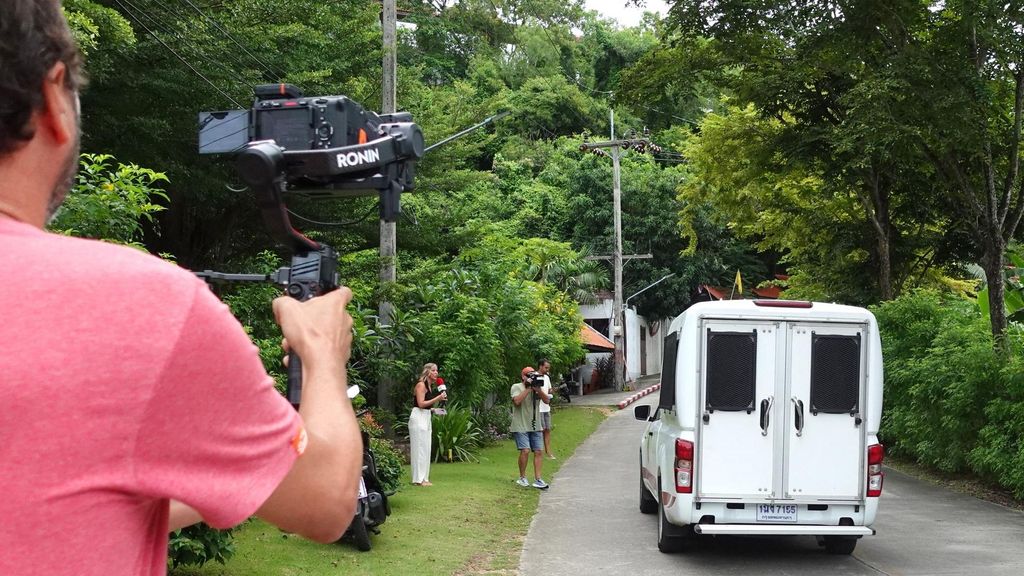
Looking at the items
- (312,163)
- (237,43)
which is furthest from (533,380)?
(312,163)

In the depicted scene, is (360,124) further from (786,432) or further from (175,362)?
(786,432)

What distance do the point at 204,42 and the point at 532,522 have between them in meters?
7.46

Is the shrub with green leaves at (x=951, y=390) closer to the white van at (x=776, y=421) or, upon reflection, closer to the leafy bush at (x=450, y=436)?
the white van at (x=776, y=421)

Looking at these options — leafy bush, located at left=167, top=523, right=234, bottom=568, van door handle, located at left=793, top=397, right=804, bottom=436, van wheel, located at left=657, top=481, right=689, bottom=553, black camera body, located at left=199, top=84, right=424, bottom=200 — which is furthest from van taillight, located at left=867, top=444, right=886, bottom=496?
black camera body, located at left=199, top=84, right=424, bottom=200

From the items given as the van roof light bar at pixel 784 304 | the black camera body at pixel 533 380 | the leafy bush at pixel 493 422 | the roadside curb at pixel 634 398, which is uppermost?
the van roof light bar at pixel 784 304

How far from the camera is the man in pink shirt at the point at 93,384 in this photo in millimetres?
1260

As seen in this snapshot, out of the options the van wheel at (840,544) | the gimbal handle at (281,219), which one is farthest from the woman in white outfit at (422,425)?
the gimbal handle at (281,219)

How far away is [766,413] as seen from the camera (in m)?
10.6

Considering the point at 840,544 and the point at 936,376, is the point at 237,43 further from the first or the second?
the point at 936,376

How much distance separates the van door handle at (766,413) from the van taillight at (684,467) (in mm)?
775

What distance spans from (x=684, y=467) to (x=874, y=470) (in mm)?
1859

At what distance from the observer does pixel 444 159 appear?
19125 millimetres

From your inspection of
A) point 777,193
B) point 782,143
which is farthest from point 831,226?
point 782,143

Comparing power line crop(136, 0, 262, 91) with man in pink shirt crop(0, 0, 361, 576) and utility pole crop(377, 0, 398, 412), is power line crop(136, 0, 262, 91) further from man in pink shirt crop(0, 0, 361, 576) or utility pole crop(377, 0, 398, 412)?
man in pink shirt crop(0, 0, 361, 576)
